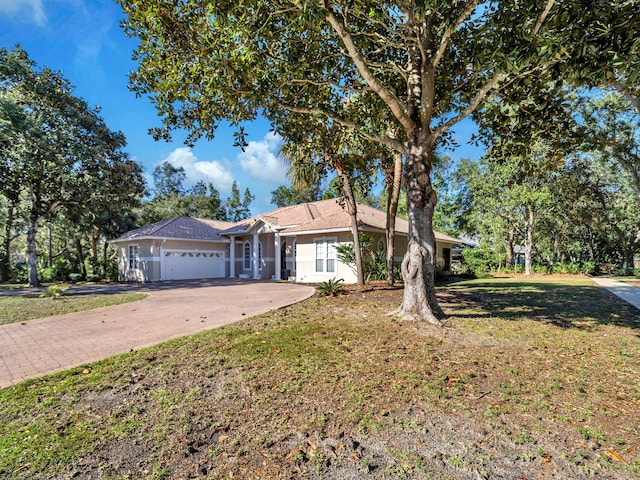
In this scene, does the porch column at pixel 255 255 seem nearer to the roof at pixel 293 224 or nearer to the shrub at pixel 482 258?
the roof at pixel 293 224

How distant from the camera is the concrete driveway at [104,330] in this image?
5301mm

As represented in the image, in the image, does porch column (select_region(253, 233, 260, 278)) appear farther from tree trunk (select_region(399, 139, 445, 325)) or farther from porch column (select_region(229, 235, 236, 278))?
tree trunk (select_region(399, 139, 445, 325))

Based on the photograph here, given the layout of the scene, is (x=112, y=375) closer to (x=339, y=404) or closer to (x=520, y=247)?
(x=339, y=404)

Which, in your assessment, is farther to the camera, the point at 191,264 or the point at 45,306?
the point at 191,264

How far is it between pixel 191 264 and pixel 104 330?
15.7 metres

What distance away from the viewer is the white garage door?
2141 cm

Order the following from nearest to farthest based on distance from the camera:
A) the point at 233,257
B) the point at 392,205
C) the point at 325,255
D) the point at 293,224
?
the point at 392,205 < the point at 325,255 < the point at 293,224 < the point at 233,257

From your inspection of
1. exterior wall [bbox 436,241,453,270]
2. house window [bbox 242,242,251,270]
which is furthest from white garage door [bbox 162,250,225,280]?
exterior wall [bbox 436,241,453,270]

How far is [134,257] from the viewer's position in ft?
74.8

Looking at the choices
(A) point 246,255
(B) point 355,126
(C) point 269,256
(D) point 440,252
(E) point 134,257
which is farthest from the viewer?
(D) point 440,252

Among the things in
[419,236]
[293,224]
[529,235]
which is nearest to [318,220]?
[293,224]

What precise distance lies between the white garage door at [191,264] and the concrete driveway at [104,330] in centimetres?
1060

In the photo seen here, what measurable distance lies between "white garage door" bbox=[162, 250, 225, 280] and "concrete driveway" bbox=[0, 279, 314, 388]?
34.8 ft

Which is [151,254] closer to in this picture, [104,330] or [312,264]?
[312,264]
